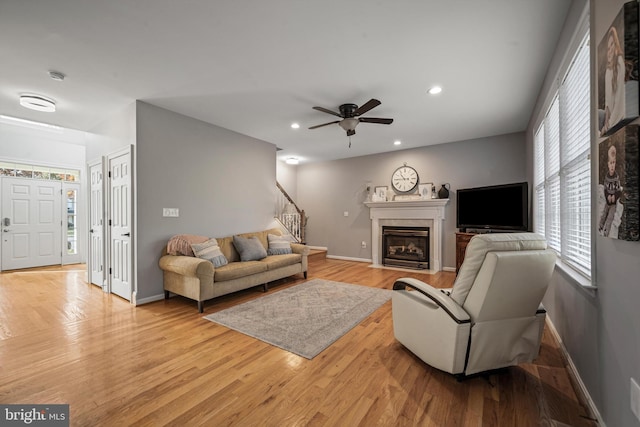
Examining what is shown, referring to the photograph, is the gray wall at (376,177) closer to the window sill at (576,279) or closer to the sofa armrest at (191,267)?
the window sill at (576,279)

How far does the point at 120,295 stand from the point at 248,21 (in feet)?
13.5

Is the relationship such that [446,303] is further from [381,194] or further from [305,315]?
[381,194]

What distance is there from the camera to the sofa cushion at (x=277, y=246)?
494 cm

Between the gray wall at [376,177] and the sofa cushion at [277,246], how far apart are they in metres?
2.48

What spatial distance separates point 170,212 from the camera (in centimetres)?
401

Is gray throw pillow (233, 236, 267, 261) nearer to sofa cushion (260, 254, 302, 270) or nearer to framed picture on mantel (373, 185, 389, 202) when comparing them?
sofa cushion (260, 254, 302, 270)

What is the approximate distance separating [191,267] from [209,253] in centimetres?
49

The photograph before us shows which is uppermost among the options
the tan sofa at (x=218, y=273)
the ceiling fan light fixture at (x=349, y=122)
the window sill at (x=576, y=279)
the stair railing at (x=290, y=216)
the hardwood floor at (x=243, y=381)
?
the ceiling fan light fixture at (x=349, y=122)

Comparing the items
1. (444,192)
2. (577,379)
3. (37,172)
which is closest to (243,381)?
(577,379)

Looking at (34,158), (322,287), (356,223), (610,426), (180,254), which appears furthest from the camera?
(356,223)

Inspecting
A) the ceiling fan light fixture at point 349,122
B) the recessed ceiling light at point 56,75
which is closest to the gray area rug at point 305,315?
the ceiling fan light fixture at point 349,122

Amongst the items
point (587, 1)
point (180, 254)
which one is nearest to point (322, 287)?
point (180, 254)

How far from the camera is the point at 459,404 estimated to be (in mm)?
1716

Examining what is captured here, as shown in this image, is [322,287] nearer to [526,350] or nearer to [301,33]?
[526,350]
